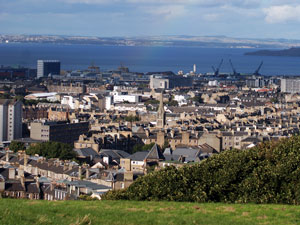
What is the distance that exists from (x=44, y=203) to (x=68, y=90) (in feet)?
295

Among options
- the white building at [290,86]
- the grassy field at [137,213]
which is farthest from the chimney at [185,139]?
the white building at [290,86]

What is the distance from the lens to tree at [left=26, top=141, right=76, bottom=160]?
37969mm

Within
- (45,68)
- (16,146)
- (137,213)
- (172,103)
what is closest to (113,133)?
(16,146)

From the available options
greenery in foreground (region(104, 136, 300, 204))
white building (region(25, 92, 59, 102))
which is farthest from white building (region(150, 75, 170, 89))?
greenery in foreground (region(104, 136, 300, 204))

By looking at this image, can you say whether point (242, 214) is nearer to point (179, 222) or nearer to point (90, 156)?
point (179, 222)

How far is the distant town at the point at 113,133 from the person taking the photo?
2938cm

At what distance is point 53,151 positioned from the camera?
38375mm

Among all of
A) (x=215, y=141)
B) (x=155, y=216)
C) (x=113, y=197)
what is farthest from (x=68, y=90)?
(x=155, y=216)

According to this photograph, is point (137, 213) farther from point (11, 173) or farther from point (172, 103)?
point (172, 103)

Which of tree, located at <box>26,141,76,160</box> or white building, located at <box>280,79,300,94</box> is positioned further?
white building, located at <box>280,79,300,94</box>

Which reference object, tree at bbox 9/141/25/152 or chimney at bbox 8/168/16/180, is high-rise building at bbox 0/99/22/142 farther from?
chimney at bbox 8/168/16/180

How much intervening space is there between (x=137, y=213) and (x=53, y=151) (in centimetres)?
2673

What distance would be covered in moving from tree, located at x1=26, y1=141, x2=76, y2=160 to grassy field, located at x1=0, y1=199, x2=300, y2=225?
81.2ft

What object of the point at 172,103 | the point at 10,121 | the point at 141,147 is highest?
the point at 172,103
